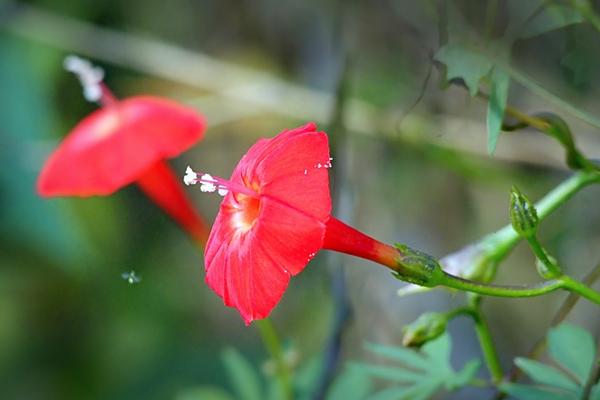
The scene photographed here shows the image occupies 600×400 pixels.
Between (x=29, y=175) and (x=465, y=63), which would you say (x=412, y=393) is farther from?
(x=29, y=175)

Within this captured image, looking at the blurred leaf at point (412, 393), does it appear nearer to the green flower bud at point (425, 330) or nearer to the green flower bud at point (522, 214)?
the green flower bud at point (425, 330)

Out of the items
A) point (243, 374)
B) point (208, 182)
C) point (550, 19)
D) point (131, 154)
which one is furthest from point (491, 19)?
point (243, 374)

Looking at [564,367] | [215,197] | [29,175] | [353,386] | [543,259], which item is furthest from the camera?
[215,197]

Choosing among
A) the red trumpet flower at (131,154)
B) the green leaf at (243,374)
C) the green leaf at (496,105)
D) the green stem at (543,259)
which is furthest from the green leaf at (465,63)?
the green leaf at (243,374)

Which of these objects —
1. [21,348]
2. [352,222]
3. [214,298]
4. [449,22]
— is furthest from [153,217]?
[449,22]

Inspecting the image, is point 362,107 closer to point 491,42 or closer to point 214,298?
point 214,298

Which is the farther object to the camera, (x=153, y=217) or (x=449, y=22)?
(x=153, y=217)
